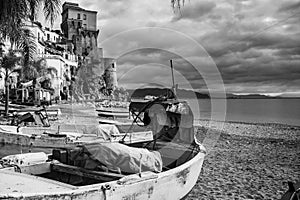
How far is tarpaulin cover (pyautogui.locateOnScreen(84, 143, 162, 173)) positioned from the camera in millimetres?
6988

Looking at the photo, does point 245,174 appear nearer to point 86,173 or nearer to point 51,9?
point 86,173

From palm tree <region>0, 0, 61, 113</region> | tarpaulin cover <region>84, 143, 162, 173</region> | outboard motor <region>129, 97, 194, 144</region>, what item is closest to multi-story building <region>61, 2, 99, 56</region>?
palm tree <region>0, 0, 61, 113</region>

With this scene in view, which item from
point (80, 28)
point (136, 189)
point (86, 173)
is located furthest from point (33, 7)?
point (80, 28)

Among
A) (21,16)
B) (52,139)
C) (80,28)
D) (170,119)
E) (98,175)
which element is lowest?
(52,139)

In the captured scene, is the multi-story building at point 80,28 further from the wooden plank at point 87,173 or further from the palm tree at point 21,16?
the wooden plank at point 87,173

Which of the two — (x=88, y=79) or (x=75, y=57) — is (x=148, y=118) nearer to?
(x=75, y=57)

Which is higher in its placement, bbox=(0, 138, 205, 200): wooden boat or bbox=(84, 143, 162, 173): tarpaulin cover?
bbox=(84, 143, 162, 173): tarpaulin cover

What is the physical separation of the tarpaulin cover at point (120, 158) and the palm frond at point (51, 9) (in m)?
7.41

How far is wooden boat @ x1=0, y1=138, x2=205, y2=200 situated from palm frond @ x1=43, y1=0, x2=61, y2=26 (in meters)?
7.04

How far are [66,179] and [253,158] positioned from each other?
1142 centimetres

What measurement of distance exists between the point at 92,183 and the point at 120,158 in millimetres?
931

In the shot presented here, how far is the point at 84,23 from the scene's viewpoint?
363ft

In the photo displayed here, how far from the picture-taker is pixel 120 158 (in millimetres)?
7059

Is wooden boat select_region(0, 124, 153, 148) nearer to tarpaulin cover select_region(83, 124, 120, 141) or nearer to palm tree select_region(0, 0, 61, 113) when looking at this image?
tarpaulin cover select_region(83, 124, 120, 141)
